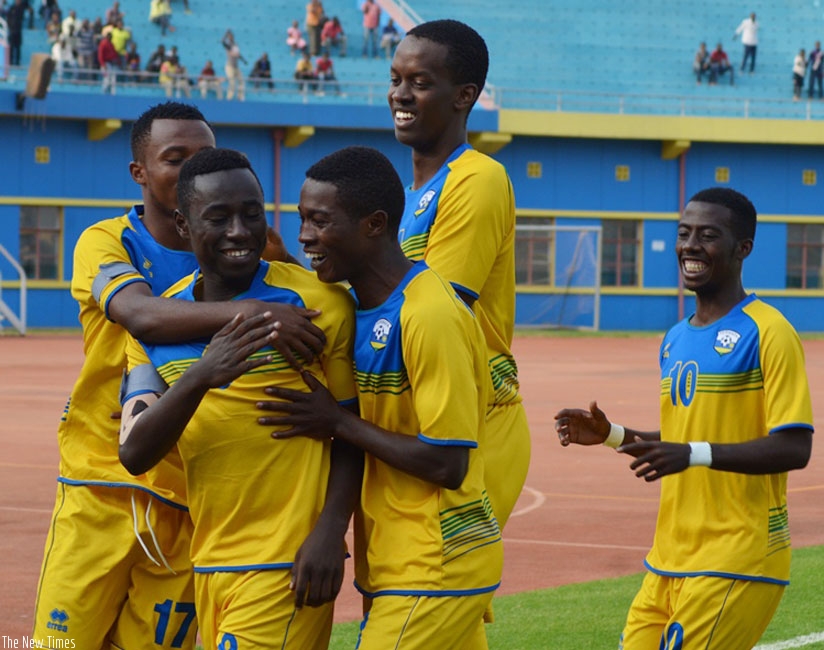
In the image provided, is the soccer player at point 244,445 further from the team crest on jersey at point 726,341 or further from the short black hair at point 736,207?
the short black hair at point 736,207

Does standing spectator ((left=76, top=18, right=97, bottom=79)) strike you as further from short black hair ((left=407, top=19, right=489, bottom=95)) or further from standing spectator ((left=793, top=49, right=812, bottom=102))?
short black hair ((left=407, top=19, right=489, bottom=95))

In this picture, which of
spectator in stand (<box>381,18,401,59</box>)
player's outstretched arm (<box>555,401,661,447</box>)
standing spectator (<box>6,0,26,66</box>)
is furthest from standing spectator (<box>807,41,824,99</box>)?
player's outstretched arm (<box>555,401,661,447</box>)

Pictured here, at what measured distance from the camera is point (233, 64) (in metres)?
35.9

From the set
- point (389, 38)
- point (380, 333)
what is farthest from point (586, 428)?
point (389, 38)

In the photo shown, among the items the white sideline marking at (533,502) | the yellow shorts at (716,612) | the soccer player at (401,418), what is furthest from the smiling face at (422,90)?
the white sideline marking at (533,502)

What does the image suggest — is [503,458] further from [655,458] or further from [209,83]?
[209,83]

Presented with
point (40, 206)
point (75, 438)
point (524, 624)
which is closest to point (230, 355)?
point (75, 438)

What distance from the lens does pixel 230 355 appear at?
358 centimetres

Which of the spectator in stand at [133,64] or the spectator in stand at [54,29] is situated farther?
the spectator in stand at [54,29]

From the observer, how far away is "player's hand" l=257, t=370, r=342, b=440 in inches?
144

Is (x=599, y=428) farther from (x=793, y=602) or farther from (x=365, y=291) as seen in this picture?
(x=793, y=602)

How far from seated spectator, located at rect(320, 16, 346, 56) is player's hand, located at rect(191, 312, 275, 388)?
1378 inches

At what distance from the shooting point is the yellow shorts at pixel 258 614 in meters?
3.59

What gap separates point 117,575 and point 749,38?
39.6 metres
